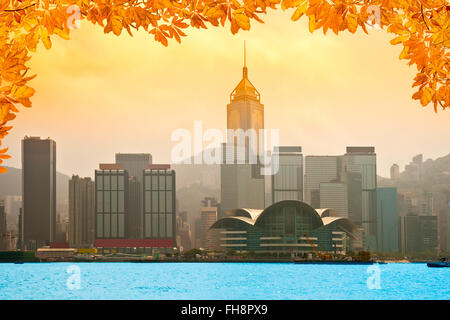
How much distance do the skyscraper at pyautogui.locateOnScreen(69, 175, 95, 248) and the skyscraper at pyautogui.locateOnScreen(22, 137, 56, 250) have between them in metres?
21.1

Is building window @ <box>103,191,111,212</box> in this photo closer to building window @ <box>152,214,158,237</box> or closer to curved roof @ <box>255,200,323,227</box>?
building window @ <box>152,214,158,237</box>

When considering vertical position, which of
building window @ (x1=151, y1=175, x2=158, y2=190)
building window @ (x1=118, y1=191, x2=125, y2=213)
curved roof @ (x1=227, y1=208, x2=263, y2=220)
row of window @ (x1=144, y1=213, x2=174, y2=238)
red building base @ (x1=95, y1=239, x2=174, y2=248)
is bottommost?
red building base @ (x1=95, y1=239, x2=174, y2=248)

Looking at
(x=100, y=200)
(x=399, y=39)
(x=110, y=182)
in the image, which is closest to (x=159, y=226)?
(x=100, y=200)

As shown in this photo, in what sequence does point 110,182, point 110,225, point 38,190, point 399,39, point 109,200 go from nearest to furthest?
point 399,39 → point 38,190 → point 109,200 → point 110,225 → point 110,182

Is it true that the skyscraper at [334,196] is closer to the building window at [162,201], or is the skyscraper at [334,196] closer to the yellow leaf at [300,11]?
the building window at [162,201]

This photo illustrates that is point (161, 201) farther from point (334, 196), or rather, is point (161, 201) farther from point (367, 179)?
point (367, 179)

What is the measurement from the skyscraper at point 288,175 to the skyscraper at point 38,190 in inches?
1835

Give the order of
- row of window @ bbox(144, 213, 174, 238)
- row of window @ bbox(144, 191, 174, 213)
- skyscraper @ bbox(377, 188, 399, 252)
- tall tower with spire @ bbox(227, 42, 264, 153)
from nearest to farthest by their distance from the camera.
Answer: tall tower with spire @ bbox(227, 42, 264, 153) < row of window @ bbox(144, 191, 174, 213) < row of window @ bbox(144, 213, 174, 238) < skyscraper @ bbox(377, 188, 399, 252)

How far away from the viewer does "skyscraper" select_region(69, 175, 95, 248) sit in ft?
454

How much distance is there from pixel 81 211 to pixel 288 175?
51661 millimetres

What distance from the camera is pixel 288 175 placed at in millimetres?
128500

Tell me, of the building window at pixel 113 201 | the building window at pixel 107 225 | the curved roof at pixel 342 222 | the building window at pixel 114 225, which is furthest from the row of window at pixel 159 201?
the curved roof at pixel 342 222

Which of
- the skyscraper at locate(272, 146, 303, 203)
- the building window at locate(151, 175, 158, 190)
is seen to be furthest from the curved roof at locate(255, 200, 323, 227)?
the building window at locate(151, 175, 158, 190)
